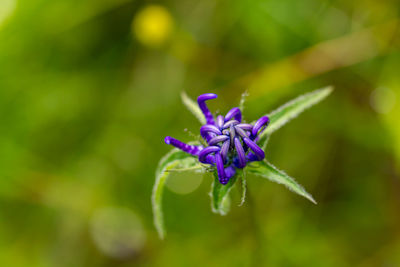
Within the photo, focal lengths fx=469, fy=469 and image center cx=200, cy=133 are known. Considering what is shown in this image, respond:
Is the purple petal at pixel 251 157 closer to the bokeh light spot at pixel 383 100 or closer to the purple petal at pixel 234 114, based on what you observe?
the purple petal at pixel 234 114

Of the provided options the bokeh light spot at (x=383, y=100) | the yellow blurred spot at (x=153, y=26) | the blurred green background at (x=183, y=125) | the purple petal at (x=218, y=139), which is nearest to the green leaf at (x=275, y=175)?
the purple petal at (x=218, y=139)

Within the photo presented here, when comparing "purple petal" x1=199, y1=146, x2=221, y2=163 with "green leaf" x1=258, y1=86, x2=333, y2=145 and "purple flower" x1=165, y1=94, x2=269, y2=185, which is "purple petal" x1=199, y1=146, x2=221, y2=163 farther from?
"green leaf" x1=258, y1=86, x2=333, y2=145

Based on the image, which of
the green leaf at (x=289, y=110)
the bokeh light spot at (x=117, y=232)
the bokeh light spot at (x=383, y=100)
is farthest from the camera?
the bokeh light spot at (x=117, y=232)

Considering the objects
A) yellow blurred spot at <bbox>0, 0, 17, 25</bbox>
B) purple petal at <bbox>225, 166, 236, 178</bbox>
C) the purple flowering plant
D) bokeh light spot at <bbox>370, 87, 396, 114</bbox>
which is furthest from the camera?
yellow blurred spot at <bbox>0, 0, 17, 25</bbox>

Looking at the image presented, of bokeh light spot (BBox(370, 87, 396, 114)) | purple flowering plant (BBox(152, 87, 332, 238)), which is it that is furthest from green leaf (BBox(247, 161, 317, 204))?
bokeh light spot (BBox(370, 87, 396, 114))

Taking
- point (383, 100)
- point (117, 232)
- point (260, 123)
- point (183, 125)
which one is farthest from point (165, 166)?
point (383, 100)

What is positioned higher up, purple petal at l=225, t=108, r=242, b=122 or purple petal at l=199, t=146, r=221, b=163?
purple petal at l=225, t=108, r=242, b=122
